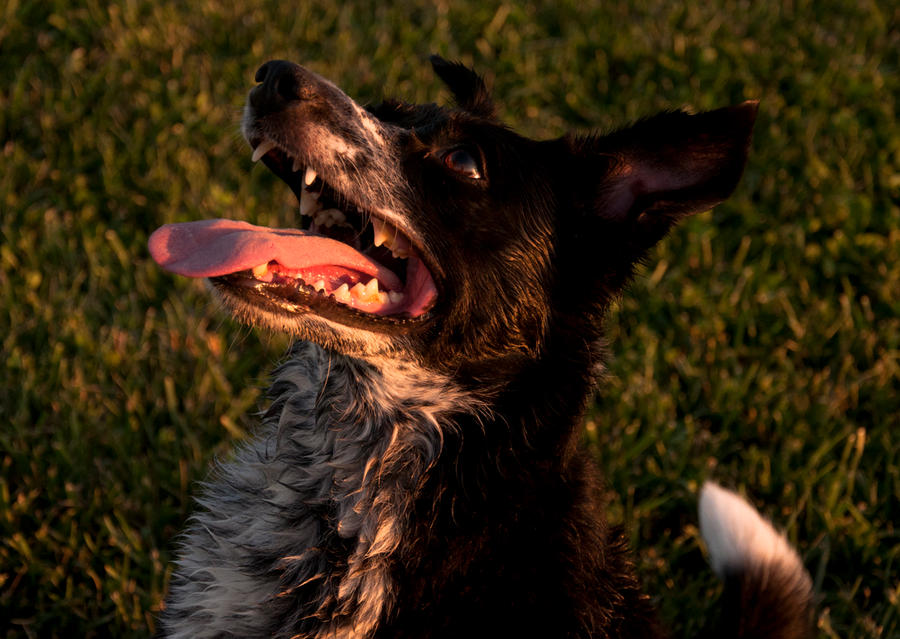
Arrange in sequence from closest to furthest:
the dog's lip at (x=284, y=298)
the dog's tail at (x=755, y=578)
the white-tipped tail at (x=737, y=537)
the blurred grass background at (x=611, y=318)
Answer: the dog's lip at (x=284, y=298) → the dog's tail at (x=755, y=578) → the white-tipped tail at (x=737, y=537) → the blurred grass background at (x=611, y=318)

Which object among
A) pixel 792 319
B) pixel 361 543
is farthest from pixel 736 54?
pixel 361 543

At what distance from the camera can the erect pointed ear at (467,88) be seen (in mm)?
3264

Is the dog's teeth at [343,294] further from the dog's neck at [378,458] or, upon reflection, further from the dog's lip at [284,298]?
the dog's neck at [378,458]

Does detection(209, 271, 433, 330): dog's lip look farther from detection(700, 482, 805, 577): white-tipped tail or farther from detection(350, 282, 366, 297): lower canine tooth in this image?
detection(700, 482, 805, 577): white-tipped tail

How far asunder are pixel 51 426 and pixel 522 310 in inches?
88.9

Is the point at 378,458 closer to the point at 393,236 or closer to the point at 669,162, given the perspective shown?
the point at 393,236

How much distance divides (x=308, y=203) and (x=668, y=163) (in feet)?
3.36

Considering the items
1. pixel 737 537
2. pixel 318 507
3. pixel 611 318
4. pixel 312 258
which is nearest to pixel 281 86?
pixel 312 258

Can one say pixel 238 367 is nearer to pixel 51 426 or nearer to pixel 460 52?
pixel 51 426

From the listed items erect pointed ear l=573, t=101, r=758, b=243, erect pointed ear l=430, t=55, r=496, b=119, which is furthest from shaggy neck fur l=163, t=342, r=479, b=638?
erect pointed ear l=430, t=55, r=496, b=119

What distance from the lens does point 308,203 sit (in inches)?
108

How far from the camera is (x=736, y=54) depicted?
6590mm

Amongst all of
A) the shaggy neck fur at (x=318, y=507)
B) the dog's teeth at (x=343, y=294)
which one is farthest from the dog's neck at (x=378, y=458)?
the dog's teeth at (x=343, y=294)

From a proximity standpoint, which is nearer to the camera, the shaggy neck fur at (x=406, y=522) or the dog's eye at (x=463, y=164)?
the shaggy neck fur at (x=406, y=522)
